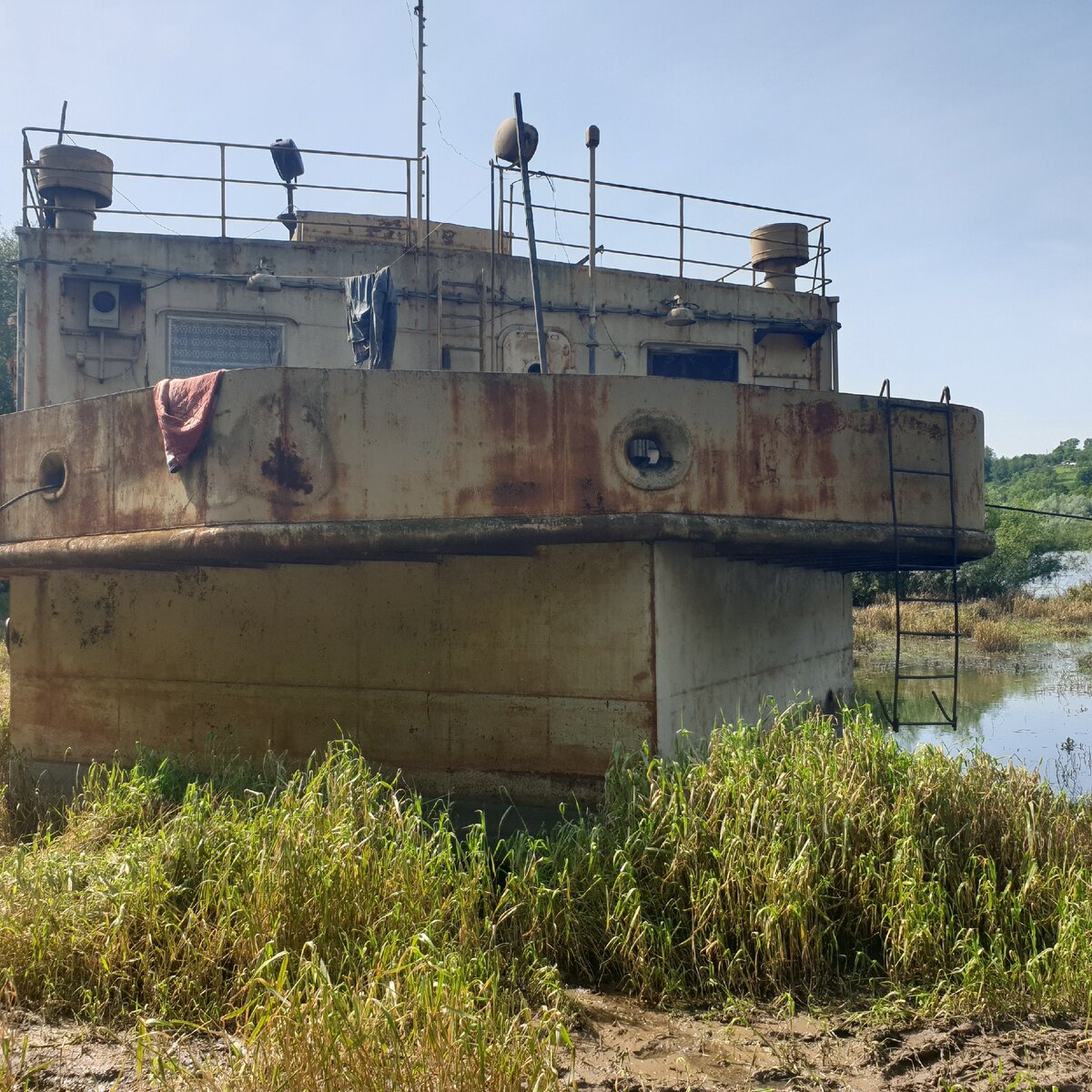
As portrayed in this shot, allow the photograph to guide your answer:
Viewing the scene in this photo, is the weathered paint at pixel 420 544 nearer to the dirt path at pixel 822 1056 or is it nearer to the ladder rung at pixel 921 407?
the ladder rung at pixel 921 407

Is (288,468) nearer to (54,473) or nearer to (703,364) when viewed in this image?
(54,473)

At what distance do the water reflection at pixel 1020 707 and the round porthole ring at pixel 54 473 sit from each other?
7.04 metres

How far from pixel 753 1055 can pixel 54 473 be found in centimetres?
556

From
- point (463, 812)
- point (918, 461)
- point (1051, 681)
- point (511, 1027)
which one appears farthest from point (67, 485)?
point (1051, 681)

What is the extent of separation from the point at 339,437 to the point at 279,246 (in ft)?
11.4

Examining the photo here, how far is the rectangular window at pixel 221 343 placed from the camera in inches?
327

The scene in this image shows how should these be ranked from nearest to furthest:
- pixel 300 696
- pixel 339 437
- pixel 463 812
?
pixel 339 437 → pixel 463 812 → pixel 300 696

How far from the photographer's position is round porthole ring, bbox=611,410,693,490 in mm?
5770

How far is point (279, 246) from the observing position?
8.39 metres

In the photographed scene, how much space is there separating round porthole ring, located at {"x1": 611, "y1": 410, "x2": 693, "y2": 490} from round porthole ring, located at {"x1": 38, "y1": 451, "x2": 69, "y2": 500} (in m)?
3.64

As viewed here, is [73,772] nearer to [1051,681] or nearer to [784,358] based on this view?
[784,358]

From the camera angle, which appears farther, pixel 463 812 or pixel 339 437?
pixel 463 812

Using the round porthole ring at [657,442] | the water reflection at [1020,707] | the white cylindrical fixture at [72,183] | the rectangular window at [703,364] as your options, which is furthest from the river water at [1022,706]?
the white cylindrical fixture at [72,183]

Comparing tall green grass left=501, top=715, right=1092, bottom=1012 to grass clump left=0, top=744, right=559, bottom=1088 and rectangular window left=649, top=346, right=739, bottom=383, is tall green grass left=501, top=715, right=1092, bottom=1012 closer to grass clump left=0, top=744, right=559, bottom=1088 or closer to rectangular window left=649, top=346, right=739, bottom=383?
grass clump left=0, top=744, right=559, bottom=1088
